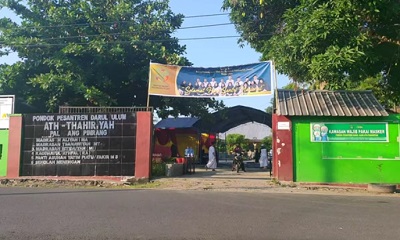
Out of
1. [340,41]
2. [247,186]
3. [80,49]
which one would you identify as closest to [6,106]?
[80,49]

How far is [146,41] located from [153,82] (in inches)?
239

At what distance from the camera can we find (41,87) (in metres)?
19.6

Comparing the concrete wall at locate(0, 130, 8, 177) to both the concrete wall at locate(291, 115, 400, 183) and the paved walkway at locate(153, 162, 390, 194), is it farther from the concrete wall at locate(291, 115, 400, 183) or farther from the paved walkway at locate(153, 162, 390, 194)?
the concrete wall at locate(291, 115, 400, 183)

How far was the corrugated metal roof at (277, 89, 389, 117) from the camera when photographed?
46.3ft

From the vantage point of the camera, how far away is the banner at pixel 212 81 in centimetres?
1510

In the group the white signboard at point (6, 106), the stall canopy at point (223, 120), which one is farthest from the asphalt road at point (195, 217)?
the stall canopy at point (223, 120)

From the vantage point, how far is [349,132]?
46.5 feet

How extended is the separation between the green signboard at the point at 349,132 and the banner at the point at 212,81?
239cm

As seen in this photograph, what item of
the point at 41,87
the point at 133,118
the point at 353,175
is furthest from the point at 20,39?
the point at 353,175

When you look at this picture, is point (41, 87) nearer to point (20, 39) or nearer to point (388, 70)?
point (20, 39)

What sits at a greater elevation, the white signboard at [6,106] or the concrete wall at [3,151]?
the white signboard at [6,106]

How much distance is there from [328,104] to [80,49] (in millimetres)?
12786

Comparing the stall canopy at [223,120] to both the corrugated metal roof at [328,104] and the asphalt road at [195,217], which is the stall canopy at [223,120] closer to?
the corrugated metal roof at [328,104]

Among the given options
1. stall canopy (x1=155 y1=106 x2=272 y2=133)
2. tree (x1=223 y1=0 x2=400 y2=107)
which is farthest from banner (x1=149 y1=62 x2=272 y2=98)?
stall canopy (x1=155 y1=106 x2=272 y2=133)
